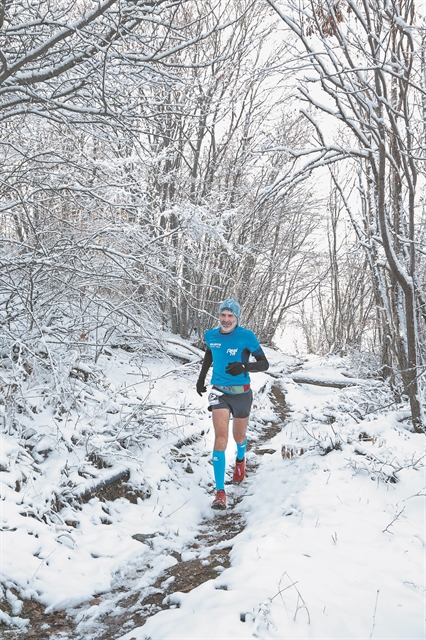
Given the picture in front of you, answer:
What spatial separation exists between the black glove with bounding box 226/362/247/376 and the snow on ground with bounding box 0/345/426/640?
1151 millimetres

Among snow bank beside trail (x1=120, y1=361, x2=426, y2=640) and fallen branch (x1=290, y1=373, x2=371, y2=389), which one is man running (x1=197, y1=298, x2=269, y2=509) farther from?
fallen branch (x1=290, y1=373, x2=371, y2=389)

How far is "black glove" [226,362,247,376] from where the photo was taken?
4.65m

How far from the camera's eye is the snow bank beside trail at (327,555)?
2.24m

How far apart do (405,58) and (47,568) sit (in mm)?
5607

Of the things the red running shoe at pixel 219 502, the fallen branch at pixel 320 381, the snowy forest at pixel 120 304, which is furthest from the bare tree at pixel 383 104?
the fallen branch at pixel 320 381

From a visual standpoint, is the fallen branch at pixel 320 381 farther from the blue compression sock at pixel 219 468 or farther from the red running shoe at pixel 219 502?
the red running shoe at pixel 219 502

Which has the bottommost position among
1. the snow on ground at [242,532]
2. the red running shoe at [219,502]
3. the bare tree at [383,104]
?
the red running shoe at [219,502]

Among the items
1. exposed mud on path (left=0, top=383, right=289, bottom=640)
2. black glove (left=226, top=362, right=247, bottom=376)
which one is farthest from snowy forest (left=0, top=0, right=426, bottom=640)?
black glove (left=226, top=362, right=247, bottom=376)

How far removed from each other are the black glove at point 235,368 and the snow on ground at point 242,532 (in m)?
1.15

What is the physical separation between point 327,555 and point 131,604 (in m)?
1.30

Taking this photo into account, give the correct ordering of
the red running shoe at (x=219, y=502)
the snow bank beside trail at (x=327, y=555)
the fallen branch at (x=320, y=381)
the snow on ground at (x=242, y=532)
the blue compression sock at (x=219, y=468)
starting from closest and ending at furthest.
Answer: the snow bank beside trail at (x=327, y=555) < the snow on ground at (x=242, y=532) < the red running shoe at (x=219, y=502) < the blue compression sock at (x=219, y=468) < the fallen branch at (x=320, y=381)

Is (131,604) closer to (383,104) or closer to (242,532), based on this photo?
(242,532)

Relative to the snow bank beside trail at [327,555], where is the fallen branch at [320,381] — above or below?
below

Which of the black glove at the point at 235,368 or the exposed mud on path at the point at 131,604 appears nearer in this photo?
the exposed mud on path at the point at 131,604
